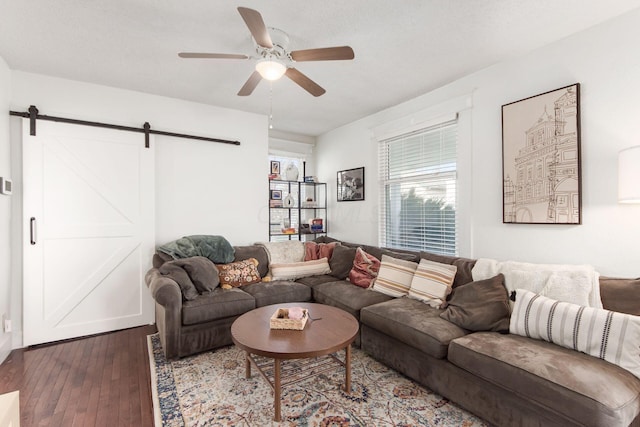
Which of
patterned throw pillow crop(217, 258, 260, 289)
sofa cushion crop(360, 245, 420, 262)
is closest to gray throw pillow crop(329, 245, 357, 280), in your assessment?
sofa cushion crop(360, 245, 420, 262)

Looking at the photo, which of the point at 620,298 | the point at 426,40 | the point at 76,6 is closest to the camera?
the point at 620,298

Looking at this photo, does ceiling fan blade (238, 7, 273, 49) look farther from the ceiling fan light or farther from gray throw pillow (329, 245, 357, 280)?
gray throw pillow (329, 245, 357, 280)

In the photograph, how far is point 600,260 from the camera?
2148 mm

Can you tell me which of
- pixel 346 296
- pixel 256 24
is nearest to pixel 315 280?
pixel 346 296

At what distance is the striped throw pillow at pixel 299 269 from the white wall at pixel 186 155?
0.79m

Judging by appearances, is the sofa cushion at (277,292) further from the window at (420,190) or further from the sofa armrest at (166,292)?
the window at (420,190)

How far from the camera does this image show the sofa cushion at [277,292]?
3061mm

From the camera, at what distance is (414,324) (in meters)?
2.18

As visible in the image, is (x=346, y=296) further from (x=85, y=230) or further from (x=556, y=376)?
(x=85, y=230)

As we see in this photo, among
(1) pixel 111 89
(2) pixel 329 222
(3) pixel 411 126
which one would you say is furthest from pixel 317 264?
(1) pixel 111 89

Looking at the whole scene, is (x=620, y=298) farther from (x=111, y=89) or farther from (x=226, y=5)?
(x=111, y=89)

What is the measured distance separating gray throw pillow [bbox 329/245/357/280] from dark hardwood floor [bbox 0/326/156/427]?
212cm

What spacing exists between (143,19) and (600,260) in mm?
3632

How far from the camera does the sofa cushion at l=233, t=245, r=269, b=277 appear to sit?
3645 mm
